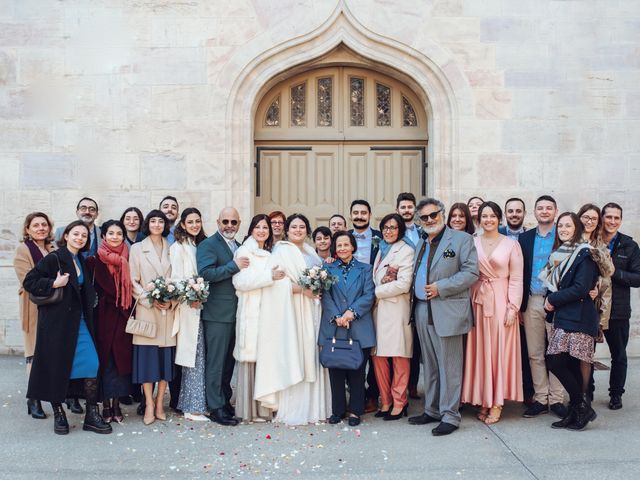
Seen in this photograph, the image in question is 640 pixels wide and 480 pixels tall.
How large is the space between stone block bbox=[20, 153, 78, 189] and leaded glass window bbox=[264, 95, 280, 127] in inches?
101

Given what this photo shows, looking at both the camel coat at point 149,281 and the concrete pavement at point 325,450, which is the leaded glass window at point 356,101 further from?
the concrete pavement at point 325,450

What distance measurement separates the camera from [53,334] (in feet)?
16.7

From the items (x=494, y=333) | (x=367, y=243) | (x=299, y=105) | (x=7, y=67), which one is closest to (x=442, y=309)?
(x=494, y=333)

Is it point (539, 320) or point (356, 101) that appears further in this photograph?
point (356, 101)

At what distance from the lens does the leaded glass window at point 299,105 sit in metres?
8.59

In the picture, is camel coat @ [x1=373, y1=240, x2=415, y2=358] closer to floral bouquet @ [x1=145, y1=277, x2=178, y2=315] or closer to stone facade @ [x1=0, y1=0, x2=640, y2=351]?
floral bouquet @ [x1=145, y1=277, x2=178, y2=315]

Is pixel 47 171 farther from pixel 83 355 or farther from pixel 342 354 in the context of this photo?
pixel 342 354

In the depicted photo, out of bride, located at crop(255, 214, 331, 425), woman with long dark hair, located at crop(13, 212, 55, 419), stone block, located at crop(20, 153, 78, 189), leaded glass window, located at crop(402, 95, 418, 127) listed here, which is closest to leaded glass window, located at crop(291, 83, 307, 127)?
leaded glass window, located at crop(402, 95, 418, 127)

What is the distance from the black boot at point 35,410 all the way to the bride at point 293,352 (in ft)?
6.50

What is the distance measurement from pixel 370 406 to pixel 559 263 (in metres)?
2.15

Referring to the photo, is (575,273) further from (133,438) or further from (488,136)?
(133,438)

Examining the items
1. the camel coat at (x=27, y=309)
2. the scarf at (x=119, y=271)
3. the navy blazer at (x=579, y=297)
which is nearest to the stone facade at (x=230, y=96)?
the camel coat at (x=27, y=309)

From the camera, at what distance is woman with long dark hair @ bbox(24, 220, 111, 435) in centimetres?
505

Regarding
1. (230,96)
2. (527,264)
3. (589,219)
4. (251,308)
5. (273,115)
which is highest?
(230,96)
